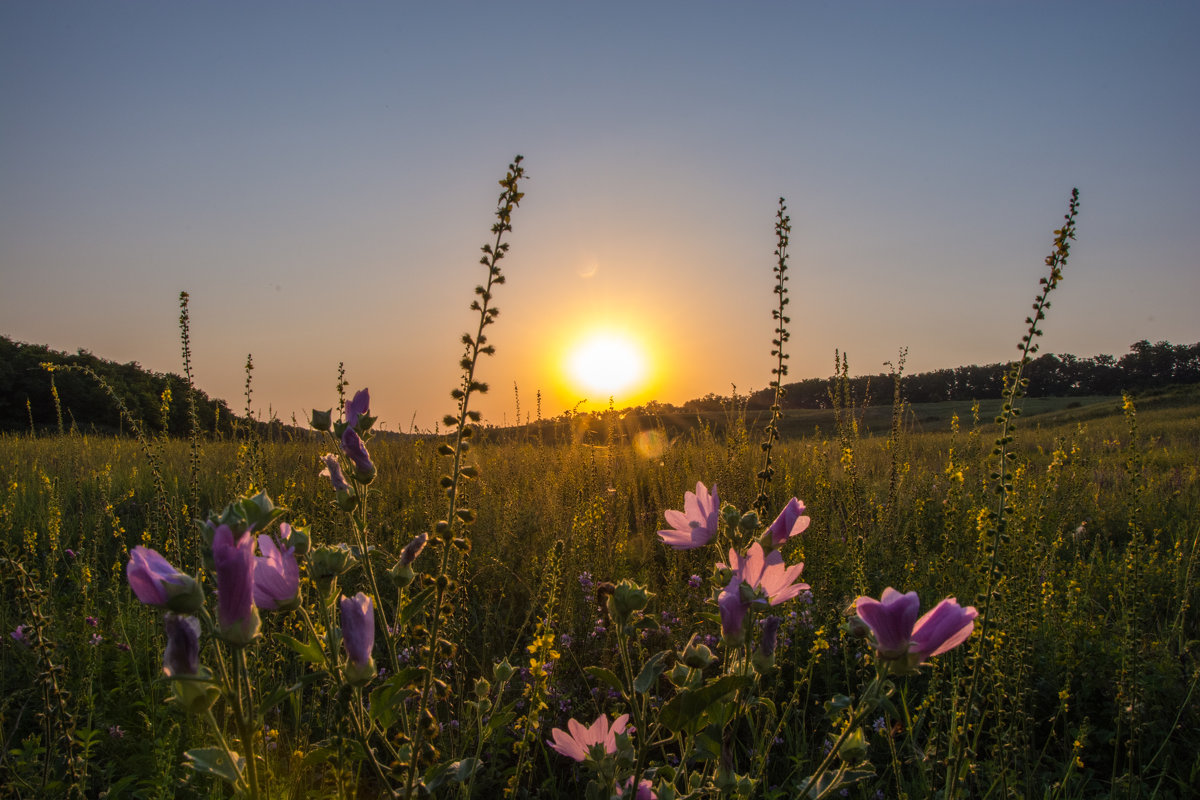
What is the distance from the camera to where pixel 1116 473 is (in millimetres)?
7449

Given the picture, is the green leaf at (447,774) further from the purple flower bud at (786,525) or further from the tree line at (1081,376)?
the tree line at (1081,376)

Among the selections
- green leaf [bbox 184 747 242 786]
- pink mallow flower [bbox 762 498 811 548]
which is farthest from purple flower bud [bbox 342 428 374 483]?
pink mallow flower [bbox 762 498 811 548]

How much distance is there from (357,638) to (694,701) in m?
0.42

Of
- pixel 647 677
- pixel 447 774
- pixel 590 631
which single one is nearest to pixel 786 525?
pixel 647 677

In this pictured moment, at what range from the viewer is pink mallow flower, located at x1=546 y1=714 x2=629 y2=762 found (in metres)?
1.00

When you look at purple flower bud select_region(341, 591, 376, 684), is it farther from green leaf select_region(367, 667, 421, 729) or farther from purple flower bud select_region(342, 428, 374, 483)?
purple flower bud select_region(342, 428, 374, 483)

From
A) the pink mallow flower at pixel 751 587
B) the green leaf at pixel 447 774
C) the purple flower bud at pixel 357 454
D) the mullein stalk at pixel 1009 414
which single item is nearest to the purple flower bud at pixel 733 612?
the pink mallow flower at pixel 751 587

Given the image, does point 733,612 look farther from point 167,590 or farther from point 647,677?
point 167,590

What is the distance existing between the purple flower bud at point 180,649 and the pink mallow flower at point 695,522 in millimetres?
624

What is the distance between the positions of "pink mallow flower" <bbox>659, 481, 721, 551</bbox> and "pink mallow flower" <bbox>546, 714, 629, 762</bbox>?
28 centimetres

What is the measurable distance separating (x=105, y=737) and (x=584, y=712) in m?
1.74

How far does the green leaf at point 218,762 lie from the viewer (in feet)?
2.37

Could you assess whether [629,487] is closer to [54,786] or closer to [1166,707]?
[1166,707]

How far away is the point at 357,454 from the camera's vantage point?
967mm
